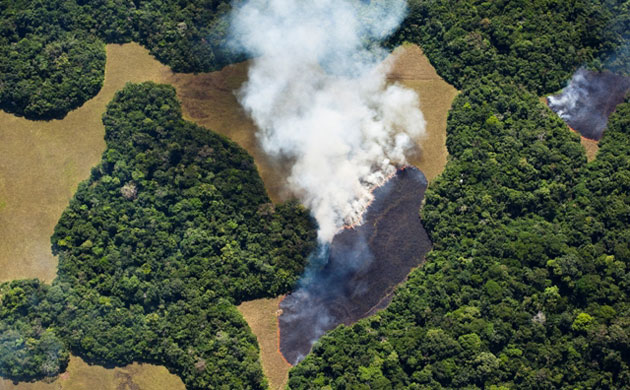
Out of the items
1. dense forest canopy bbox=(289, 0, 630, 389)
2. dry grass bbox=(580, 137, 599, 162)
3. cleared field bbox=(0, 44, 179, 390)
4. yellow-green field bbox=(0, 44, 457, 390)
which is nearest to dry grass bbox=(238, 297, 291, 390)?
yellow-green field bbox=(0, 44, 457, 390)

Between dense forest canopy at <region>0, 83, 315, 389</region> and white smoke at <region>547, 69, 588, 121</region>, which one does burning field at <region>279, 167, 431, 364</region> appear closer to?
dense forest canopy at <region>0, 83, 315, 389</region>

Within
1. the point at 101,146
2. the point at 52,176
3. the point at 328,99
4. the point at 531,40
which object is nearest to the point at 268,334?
the point at 328,99

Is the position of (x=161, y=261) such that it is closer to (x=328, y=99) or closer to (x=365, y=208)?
(x=365, y=208)

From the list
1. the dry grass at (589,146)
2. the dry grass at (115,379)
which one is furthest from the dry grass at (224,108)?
the dry grass at (589,146)

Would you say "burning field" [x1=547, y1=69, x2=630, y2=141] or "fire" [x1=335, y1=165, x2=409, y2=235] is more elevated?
"burning field" [x1=547, y1=69, x2=630, y2=141]

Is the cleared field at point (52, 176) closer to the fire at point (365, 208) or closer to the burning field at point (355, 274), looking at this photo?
the burning field at point (355, 274)

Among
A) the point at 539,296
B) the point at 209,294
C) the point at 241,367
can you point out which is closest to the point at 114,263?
the point at 209,294

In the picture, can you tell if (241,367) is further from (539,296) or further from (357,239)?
(539,296)
